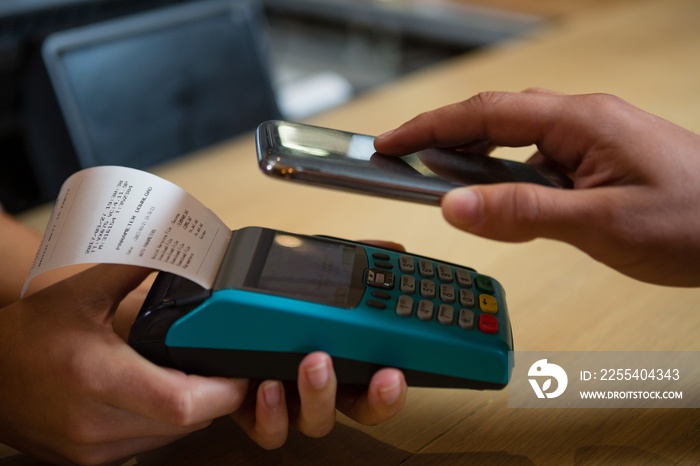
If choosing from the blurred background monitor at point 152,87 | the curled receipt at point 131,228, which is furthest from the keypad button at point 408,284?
the blurred background monitor at point 152,87

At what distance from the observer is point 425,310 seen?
0.43 metres

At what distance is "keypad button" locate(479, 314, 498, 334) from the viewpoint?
1.43 ft

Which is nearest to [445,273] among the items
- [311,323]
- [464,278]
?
[464,278]

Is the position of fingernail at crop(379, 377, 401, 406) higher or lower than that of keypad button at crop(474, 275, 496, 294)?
lower

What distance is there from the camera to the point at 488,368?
16.8 inches

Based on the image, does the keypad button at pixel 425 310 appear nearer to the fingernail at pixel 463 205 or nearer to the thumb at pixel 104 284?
the fingernail at pixel 463 205

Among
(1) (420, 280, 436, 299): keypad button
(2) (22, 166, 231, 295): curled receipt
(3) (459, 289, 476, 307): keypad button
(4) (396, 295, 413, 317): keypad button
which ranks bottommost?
(3) (459, 289, 476, 307): keypad button

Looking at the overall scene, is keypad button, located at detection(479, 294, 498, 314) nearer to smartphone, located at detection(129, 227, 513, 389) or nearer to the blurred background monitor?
smartphone, located at detection(129, 227, 513, 389)

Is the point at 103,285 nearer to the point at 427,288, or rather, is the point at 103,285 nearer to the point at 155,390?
the point at 155,390

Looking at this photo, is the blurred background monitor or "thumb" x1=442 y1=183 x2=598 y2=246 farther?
the blurred background monitor

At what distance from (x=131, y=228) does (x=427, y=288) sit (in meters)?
0.18

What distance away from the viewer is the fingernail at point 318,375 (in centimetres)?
40

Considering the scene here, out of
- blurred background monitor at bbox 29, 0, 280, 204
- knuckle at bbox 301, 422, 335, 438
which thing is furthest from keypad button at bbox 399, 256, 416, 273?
blurred background monitor at bbox 29, 0, 280, 204

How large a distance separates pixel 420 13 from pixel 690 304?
138 centimetres
